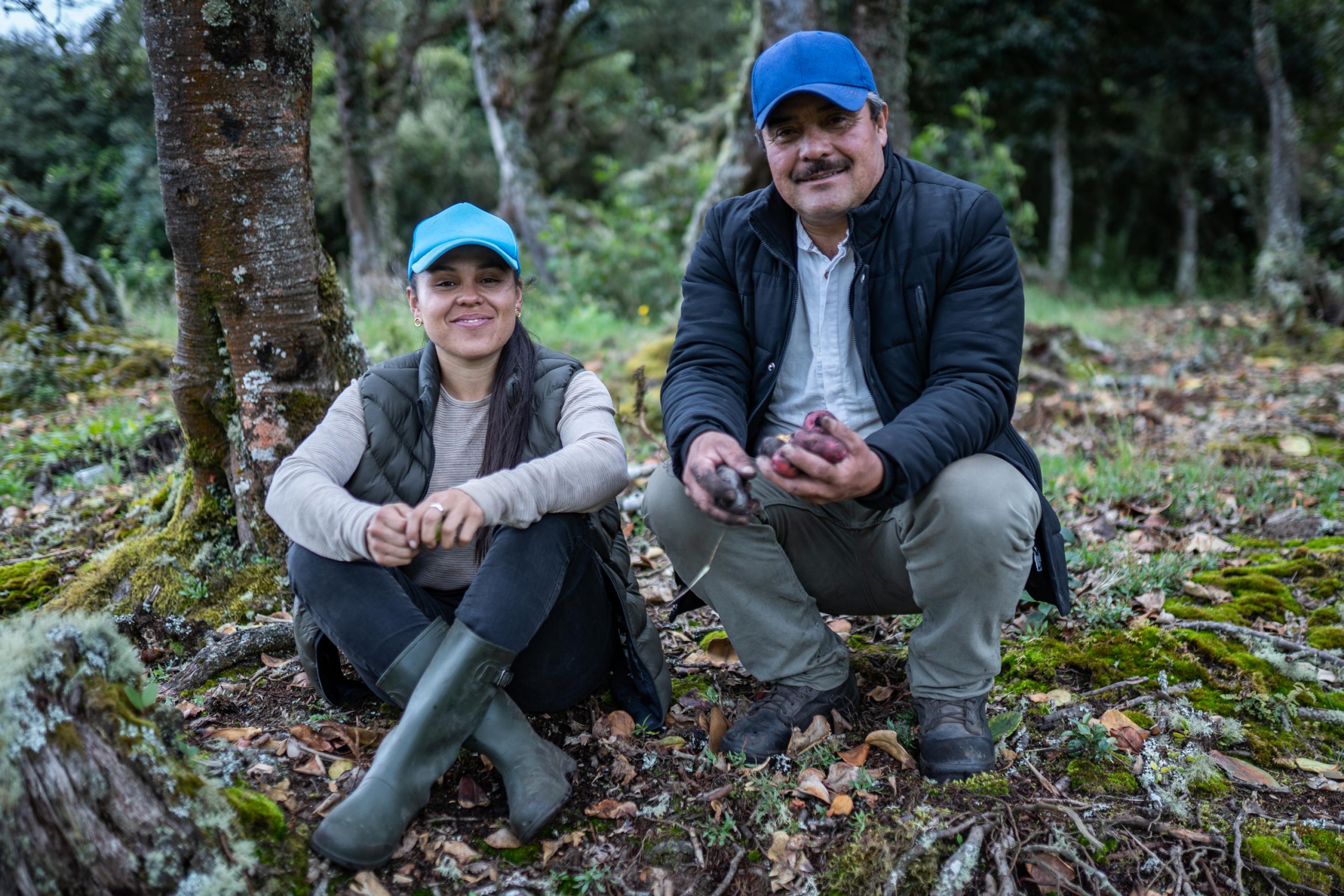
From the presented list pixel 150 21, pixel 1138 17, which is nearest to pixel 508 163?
pixel 150 21

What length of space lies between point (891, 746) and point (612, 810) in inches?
31.4

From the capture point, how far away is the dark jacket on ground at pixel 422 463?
2.38m

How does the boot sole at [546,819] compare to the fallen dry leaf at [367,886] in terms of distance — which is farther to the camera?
the boot sole at [546,819]

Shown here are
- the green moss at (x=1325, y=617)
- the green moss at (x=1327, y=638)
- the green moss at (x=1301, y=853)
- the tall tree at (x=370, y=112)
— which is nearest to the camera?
the green moss at (x=1301, y=853)

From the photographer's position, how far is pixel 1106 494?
13.9 ft

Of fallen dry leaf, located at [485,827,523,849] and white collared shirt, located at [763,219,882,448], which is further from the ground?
white collared shirt, located at [763,219,882,448]

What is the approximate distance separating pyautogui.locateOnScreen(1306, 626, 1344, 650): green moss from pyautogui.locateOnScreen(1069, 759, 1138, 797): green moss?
117cm

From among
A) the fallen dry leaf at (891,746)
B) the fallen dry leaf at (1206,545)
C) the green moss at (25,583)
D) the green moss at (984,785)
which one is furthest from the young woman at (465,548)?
the fallen dry leaf at (1206,545)

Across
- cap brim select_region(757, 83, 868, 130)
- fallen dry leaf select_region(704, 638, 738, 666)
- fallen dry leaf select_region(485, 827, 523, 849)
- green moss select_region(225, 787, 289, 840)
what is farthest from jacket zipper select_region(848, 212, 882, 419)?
green moss select_region(225, 787, 289, 840)

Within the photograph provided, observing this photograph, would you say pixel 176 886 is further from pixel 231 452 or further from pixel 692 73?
pixel 692 73

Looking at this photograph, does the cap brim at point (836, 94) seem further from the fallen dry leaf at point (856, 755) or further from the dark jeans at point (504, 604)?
the fallen dry leaf at point (856, 755)

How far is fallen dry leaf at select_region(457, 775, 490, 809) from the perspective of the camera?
2.16m

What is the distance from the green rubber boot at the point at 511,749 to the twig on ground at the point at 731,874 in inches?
16.5

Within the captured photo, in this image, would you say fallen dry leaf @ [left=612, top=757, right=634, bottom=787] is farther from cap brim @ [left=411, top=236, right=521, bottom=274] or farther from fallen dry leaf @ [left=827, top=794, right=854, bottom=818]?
cap brim @ [left=411, top=236, right=521, bottom=274]
